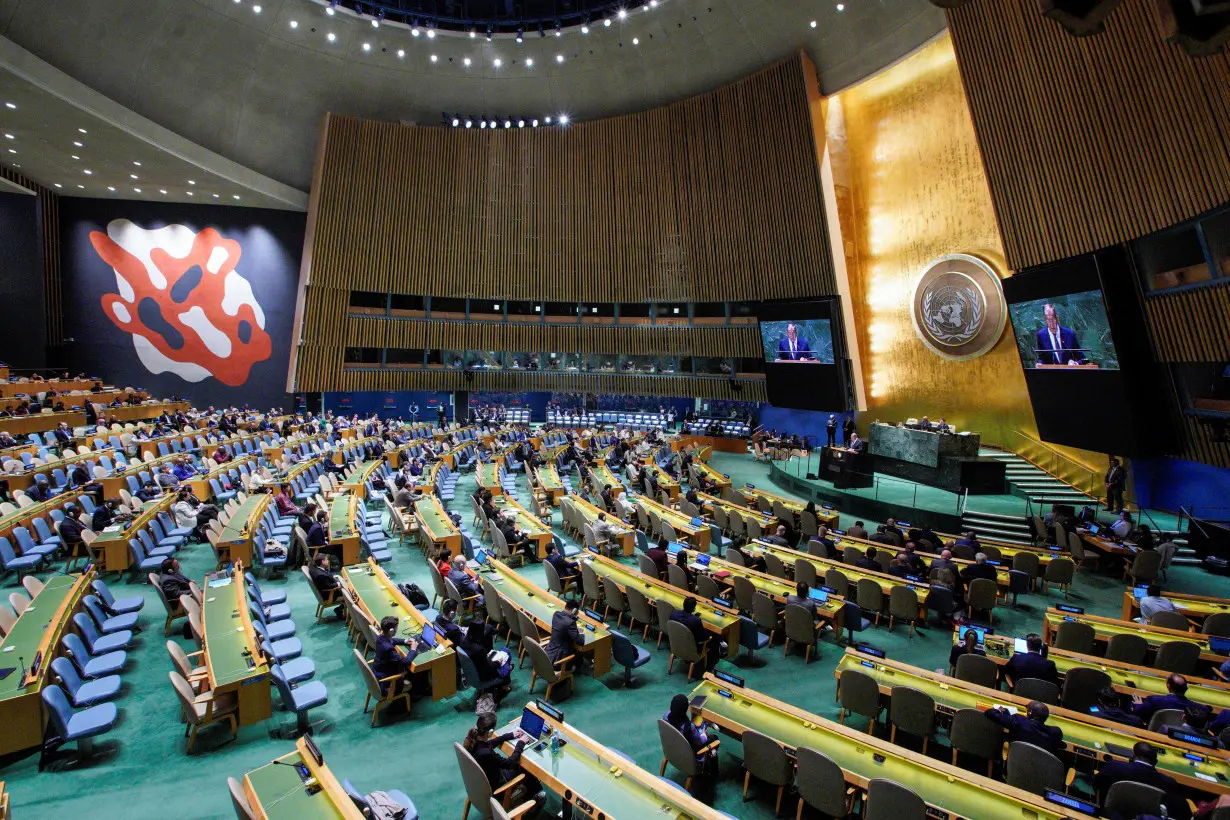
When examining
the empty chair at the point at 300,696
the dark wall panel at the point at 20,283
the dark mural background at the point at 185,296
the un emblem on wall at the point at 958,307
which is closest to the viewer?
the empty chair at the point at 300,696

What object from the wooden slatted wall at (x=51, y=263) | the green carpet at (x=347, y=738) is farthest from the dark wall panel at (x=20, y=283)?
the green carpet at (x=347, y=738)

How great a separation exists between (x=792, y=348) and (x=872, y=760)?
1858 centimetres

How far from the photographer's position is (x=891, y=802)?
3.64 m

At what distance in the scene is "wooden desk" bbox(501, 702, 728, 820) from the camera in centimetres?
367

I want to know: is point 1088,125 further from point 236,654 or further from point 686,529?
point 236,654

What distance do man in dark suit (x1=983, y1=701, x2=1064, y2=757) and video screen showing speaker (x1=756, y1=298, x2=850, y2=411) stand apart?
16.3 meters

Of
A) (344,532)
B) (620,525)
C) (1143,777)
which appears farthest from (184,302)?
(1143,777)

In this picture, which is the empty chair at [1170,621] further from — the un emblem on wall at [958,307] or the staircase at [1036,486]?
the un emblem on wall at [958,307]

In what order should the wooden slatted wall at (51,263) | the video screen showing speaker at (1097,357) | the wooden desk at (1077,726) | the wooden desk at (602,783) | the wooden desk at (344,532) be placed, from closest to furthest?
the wooden desk at (602,783)
the wooden desk at (1077,726)
the wooden desk at (344,532)
the video screen showing speaker at (1097,357)
the wooden slatted wall at (51,263)

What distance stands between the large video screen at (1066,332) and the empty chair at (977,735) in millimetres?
10056

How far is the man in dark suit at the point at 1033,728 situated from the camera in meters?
4.45

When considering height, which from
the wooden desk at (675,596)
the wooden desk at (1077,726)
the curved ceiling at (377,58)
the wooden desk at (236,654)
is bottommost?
the wooden desk at (1077,726)

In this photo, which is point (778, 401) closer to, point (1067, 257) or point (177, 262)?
point (1067, 257)

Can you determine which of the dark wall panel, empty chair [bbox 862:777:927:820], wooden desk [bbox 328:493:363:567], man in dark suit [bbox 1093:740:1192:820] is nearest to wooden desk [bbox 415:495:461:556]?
wooden desk [bbox 328:493:363:567]
